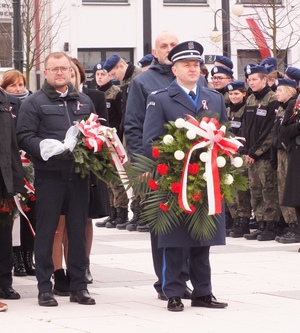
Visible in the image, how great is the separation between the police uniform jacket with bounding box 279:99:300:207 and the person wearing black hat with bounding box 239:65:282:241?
1.04 meters

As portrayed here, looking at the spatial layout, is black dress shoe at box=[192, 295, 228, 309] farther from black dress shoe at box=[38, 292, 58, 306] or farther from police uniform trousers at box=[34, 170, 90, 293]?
black dress shoe at box=[38, 292, 58, 306]

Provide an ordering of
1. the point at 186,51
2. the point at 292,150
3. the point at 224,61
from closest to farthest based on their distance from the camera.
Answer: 1. the point at 186,51
2. the point at 292,150
3. the point at 224,61

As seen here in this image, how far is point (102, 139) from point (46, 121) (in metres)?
0.51

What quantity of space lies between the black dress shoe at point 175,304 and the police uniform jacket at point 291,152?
189 inches

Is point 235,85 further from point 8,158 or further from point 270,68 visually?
point 8,158

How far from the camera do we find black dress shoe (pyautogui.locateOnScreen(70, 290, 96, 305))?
9633 millimetres

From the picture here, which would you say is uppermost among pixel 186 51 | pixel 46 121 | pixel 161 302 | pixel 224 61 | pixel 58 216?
pixel 224 61

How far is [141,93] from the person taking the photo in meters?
10.0

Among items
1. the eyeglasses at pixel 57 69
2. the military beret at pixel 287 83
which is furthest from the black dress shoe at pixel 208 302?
the military beret at pixel 287 83

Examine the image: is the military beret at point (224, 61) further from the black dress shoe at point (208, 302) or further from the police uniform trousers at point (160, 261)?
the black dress shoe at point (208, 302)

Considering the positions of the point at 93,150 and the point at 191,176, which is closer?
the point at 191,176

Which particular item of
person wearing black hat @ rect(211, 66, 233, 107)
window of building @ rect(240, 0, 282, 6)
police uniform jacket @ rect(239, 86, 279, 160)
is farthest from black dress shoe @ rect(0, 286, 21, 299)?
window of building @ rect(240, 0, 282, 6)

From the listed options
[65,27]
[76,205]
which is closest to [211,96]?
[76,205]

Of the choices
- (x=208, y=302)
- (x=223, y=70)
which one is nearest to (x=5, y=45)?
(x=223, y=70)
